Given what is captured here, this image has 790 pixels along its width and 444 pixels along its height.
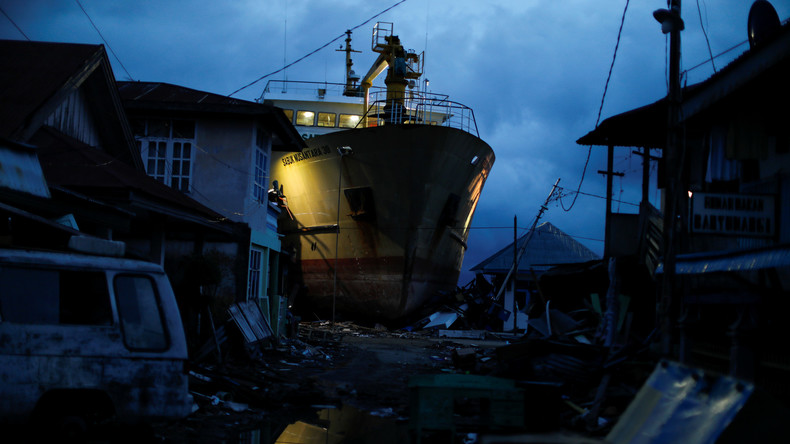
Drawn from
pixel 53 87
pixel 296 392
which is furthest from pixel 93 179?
pixel 296 392

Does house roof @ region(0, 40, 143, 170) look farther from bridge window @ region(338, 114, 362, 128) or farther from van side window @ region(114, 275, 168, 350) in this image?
bridge window @ region(338, 114, 362, 128)

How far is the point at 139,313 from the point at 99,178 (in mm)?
4972

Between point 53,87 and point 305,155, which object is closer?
point 53,87

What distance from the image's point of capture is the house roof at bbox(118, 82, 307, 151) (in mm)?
14602

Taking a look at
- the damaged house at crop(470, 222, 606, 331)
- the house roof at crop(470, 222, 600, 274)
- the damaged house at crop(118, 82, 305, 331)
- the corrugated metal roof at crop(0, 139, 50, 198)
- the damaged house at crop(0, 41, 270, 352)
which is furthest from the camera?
the house roof at crop(470, 222, 600, 274)

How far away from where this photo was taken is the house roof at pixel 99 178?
9.78m

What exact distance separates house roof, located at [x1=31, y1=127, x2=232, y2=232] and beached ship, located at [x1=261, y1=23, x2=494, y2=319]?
10.7 meters

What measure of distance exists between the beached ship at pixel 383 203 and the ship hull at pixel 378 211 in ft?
0.12

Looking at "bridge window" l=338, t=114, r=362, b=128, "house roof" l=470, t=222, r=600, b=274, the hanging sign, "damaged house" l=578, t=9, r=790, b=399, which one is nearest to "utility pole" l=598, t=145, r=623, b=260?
"damaged house" l=578, t=9, r=790, b=399

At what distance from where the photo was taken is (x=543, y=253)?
36.0 metres

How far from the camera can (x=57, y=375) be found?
536 centimetres

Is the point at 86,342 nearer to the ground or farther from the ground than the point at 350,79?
nearer to the ground

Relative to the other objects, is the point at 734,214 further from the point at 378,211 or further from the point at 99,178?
the point at 378,211

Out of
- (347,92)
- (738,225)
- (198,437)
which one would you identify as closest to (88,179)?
(198,437)
